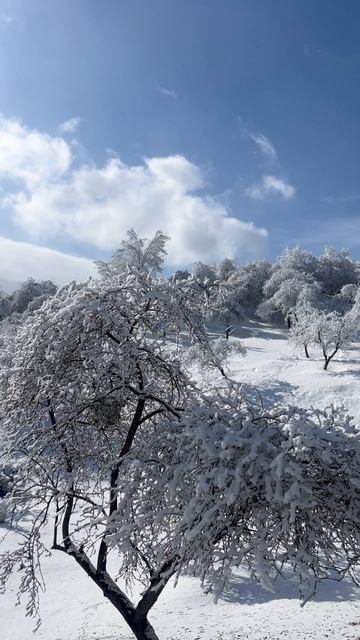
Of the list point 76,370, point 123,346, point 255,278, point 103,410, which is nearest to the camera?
point 123,346

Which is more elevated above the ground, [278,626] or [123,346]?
[123,346]

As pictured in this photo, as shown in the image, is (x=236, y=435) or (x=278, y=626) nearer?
(x=236, y=435)

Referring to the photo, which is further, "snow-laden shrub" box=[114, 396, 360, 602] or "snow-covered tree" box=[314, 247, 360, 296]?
"snow-covered tree" box=[314, 247, 360, 296]

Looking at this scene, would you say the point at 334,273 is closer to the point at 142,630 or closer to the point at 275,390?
the point at 275,390

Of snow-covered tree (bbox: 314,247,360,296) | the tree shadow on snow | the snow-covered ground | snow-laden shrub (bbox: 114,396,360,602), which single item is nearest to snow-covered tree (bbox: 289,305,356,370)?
the tree shadow on snow

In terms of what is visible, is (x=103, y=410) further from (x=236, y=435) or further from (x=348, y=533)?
(x=348, y=533)

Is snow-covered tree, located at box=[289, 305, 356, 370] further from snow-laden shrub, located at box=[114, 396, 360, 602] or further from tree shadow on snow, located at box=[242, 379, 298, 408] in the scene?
snow-laden shrub, located at box=[114, 396, 360, 602]

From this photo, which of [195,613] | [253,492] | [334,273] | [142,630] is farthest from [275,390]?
[334,273]

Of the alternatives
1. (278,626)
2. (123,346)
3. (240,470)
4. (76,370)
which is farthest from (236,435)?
(278,626)

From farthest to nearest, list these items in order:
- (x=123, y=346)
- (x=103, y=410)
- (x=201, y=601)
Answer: (x=201, y=601) → (x=103, y=410) → (x=123, y=346)

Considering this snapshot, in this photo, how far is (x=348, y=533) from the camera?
5902mm

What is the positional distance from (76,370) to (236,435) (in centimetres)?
382

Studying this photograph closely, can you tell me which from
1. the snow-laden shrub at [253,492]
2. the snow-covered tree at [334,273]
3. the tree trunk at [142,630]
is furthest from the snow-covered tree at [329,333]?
the snow-covered tree at [334,273]

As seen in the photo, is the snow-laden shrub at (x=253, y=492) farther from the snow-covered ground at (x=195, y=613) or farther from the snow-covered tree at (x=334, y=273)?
the snow-covered tree at (x=334, y=273)
